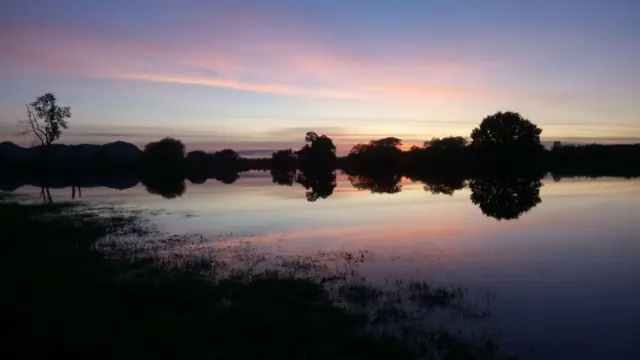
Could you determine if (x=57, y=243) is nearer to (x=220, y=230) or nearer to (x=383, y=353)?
(x=220, y=230)

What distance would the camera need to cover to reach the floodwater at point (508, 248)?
10680 millimetres

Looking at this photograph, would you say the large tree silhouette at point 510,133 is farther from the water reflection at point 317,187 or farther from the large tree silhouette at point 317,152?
the large tree silhouette at point 317,152

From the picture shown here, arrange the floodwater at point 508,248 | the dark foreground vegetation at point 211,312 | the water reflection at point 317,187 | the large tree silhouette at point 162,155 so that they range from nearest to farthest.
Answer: the dark foreground vegetation at point 211,312
the floodwater at point 508,248
the water reflection at point 317,187
the large tree silhouette at point 162,155

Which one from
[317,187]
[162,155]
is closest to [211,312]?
[317,187]

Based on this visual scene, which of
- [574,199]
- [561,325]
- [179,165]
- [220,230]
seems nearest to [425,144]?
[179,165]

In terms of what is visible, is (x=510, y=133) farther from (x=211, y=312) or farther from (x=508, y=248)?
(x=211, y=312)

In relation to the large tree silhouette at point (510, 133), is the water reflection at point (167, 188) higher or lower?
lower

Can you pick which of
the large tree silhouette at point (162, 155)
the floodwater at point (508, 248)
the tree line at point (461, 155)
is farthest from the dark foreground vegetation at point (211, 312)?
the large tree silhouette at point (162, 155)

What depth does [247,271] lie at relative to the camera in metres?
15.9

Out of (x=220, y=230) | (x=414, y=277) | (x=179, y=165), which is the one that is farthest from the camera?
(x=179, y=165)

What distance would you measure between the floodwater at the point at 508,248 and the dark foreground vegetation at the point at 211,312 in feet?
5.16

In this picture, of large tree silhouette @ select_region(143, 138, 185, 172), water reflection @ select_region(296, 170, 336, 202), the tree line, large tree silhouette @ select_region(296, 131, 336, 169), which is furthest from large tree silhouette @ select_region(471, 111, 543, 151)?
large tree silhouette @ select_region(143, 138, 185, 172)

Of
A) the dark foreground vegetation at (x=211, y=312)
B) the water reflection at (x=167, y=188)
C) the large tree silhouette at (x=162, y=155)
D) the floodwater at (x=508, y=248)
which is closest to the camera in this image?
the dark foreground vegetation at (x=211, y=312)

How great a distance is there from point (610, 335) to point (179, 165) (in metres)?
171
